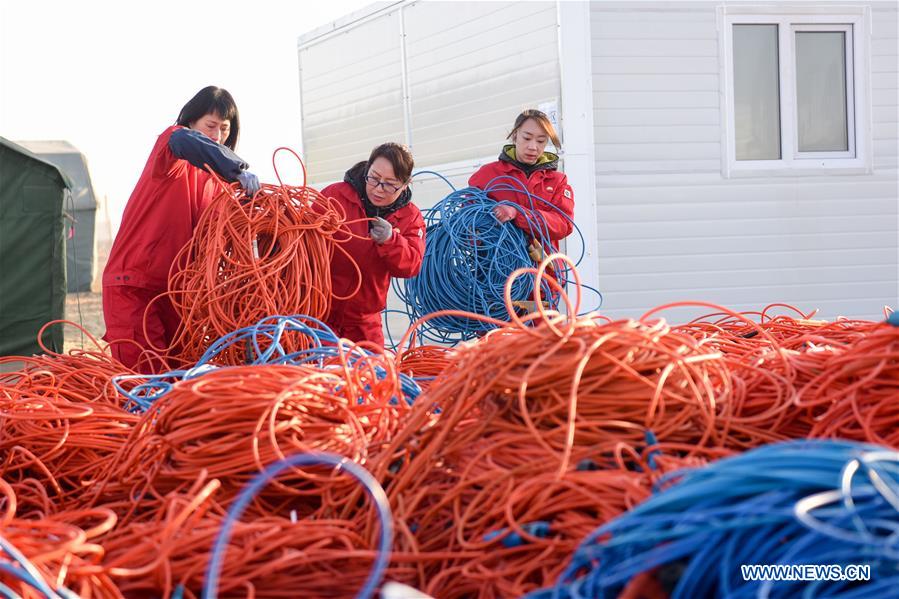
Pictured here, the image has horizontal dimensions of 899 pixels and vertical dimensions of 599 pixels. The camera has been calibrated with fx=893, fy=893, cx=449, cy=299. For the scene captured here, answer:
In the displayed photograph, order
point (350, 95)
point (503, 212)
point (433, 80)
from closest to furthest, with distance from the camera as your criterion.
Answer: point (503, 212) → point (433, 80) → point (350, 95)

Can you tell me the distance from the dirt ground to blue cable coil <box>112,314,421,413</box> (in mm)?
11498

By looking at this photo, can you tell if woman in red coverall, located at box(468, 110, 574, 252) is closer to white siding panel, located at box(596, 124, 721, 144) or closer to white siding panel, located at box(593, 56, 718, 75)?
white siding panel, located at box(596, 124, 721, 144)

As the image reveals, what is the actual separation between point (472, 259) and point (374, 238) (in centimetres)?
107

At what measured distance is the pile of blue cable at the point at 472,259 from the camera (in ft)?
16.0

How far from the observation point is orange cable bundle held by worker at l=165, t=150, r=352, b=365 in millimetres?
3691

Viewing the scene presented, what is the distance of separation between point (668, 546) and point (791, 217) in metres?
5.62

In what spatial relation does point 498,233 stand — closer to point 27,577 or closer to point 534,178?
point 534,178

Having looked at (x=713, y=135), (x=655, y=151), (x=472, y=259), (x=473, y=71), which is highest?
(x=473, y=71)

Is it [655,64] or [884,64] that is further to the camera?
[884,64]

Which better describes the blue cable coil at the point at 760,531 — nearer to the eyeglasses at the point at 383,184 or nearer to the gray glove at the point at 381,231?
the gray glove at the point at 381,231

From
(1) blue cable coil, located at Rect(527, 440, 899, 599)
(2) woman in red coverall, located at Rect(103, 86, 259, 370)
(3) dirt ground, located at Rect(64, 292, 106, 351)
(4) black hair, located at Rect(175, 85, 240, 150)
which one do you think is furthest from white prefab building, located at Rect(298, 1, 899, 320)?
(3) dirt ground, located at Rect(64, 292, 106, 351)

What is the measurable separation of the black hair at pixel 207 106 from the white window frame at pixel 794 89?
403 cm

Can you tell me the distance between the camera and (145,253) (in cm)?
398

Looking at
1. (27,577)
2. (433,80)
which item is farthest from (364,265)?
(433,80)
